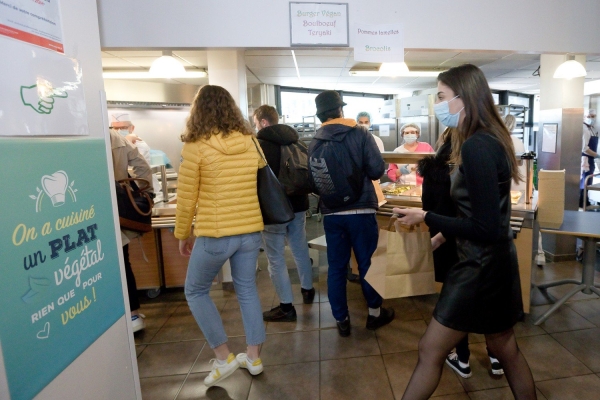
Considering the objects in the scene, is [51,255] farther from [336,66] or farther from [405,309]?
[336,66]

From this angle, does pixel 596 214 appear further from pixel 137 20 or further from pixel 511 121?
pixel 137 20

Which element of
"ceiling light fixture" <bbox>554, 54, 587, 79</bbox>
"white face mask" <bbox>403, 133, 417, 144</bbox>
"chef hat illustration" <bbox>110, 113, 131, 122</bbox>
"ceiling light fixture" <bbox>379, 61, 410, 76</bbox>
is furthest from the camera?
"chef hat illustration" <bbox>110, 113, 131, 122</bbox>

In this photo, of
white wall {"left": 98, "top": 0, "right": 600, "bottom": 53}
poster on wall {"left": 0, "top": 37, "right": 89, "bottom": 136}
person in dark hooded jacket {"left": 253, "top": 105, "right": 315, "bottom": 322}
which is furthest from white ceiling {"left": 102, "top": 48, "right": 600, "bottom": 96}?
poster on wall {"left": 0, "top": 37, "right": 89, "bottom": 136}

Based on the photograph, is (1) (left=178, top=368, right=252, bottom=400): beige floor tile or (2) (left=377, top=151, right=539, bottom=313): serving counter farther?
(2) (left=377, top=151, right=539, bottom=313): serving counter

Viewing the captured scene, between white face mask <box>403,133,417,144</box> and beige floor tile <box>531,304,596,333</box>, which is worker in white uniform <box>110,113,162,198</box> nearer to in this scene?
white face mask <box>403,133,417,144</box>

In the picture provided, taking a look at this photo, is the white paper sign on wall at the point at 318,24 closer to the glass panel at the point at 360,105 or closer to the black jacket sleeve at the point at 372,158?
the black jacket sleeve at the point at 372,158

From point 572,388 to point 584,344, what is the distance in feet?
1.82

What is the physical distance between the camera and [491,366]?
2.20 m

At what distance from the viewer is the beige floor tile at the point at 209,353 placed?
7.79 ft

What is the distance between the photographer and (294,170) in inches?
107

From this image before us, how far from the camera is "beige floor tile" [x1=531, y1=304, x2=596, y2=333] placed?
2635 mm

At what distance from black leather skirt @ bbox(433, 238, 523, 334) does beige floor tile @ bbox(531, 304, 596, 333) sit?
5.08 feet

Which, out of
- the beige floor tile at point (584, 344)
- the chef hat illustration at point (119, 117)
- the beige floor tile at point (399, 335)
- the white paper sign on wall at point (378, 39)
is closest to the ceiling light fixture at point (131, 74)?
the chef hat illustration at point (119, 117)

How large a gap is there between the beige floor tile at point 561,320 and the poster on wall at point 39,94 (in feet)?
9.80
